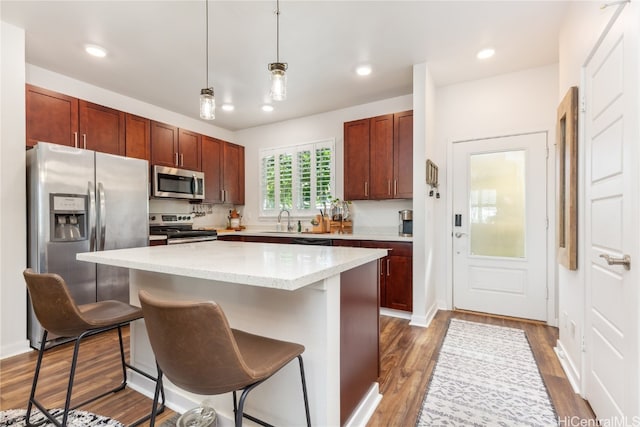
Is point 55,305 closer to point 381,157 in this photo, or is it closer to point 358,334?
point 358,334

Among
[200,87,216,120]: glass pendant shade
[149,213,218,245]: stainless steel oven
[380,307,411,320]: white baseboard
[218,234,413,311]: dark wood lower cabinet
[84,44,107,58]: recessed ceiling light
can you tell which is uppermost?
[84,44,107,58]: recessed ceiling light

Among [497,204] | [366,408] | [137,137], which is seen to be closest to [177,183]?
[137,137]

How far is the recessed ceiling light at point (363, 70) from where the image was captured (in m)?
3.19

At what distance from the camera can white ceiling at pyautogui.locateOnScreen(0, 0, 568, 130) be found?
228cm

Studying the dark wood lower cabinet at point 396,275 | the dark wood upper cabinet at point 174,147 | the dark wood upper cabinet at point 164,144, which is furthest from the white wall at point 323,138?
the dark wood upper cabinet at point 164,144

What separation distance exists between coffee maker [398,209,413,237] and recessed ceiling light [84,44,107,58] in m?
3.53

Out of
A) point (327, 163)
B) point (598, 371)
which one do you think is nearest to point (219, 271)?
point (598, 371)

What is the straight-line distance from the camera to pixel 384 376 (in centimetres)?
214

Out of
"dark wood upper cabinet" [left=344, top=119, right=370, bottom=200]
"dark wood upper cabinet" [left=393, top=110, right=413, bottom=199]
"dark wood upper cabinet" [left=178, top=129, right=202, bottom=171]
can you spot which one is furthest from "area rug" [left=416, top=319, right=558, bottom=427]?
"dark wood upper cabinet" [left=178, top=129, right=202, bottom=171]

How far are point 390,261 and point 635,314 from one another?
2263 millimetres

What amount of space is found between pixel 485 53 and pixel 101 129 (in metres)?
4.14

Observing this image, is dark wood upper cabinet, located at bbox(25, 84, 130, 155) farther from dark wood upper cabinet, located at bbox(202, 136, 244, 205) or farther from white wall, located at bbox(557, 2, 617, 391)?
white wall, located at bbox(557, 2, 617, 391)

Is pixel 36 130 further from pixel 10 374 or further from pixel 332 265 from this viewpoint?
pixel 332 265

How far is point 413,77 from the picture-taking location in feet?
10.8
